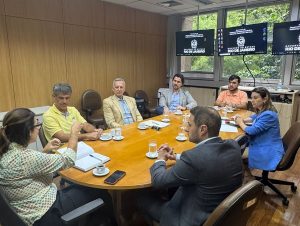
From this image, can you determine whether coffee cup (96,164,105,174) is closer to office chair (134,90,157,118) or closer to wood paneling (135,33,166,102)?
office chair (134,90,157,118)

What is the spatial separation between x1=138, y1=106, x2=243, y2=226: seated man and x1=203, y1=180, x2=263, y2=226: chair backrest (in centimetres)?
12

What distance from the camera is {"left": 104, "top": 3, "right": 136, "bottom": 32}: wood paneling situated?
4641 mm

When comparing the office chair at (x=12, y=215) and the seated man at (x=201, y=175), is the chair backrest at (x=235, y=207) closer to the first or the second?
Answer: the seated man at (x=201, y=175)

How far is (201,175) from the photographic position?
123 centimetres

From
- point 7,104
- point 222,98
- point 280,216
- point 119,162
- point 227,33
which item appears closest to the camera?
point 119,162

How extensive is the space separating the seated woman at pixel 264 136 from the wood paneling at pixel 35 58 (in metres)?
3.08

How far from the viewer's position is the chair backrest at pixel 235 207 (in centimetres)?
107

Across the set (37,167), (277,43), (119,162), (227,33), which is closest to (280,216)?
(119,162)

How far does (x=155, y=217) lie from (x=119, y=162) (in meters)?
0.46

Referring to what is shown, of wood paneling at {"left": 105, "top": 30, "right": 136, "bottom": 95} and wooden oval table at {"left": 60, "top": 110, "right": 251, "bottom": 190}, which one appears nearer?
wooden oval table at {"left": 60, "top": 110, "right": 251, "bottom": 190}

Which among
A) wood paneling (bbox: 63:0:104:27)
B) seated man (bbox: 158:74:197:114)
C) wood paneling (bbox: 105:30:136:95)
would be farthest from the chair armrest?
wood paneling (bbox: 105:30:136:95)

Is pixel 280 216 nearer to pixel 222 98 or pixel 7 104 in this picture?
pixel 222 98

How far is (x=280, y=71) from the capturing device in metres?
4.77

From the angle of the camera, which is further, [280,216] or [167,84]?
[167,84]
